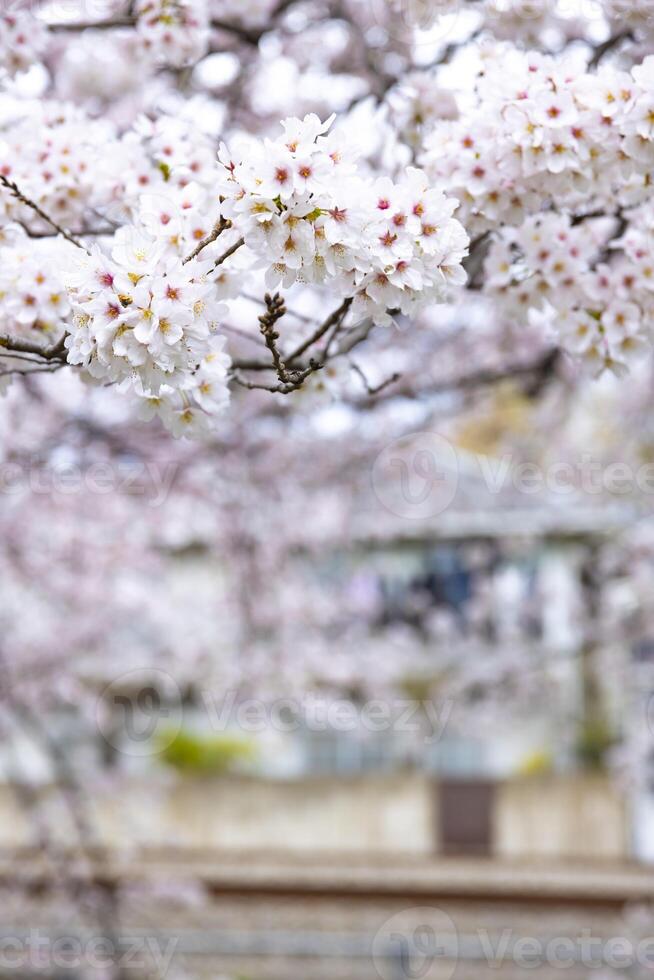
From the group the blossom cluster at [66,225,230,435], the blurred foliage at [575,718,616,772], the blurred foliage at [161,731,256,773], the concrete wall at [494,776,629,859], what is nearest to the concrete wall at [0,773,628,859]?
the concrete wall at [494,776,629,859]

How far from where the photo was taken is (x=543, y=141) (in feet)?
6.93

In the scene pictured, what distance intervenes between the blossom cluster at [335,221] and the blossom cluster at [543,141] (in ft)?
1.34

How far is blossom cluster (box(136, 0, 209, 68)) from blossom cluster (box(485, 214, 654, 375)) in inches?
42.9

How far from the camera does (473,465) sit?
12.9m

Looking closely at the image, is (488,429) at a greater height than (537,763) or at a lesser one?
greater

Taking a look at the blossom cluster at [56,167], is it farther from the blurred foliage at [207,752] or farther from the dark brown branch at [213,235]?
the blurred foliage at [207,752]

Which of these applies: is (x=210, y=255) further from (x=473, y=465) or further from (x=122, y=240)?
(x=473, y=465)

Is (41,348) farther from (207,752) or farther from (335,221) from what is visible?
(207,752)

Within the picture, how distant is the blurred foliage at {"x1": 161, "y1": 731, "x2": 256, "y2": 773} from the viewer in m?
11.6

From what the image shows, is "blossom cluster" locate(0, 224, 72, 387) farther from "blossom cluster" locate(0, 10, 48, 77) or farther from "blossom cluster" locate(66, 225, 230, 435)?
"blossom cluster" locate(0, 10, 48, 77)

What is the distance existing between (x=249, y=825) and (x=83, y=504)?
197 inches

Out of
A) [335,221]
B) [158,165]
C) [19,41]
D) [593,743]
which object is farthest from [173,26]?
[593,743]

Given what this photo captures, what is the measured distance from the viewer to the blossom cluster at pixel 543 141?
210 cm

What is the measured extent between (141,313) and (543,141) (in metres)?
0.94
